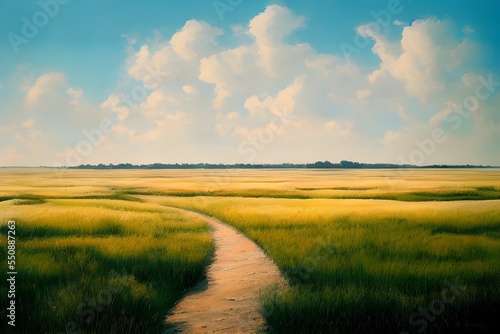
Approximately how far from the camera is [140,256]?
11.2m

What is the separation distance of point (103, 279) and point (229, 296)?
2870 millimetres

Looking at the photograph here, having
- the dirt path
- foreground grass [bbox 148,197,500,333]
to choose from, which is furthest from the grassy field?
the dirt path

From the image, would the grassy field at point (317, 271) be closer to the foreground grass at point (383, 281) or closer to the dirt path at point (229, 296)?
the foreground grass at point (383, 281)

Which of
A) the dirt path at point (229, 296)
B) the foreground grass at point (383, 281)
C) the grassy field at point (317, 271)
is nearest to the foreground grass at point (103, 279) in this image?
the grassy field at point (317, 271)

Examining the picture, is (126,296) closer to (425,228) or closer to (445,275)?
(445,275)

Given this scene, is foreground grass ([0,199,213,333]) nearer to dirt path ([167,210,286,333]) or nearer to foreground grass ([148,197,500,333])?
dirt path ([167,210,286,333])

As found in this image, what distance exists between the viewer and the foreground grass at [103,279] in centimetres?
610

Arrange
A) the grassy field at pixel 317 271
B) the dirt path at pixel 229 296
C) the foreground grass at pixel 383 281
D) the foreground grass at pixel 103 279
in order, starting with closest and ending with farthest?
the foreground grass at pixel 103 279 → the foreground grass at pixel 383 281 → the grassy field at pixel 317 271 → the dirt path at pixel 229 296

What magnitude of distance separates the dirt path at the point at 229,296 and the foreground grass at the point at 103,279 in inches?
15.5

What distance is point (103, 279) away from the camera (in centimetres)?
823

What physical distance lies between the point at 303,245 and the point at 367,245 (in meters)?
2.45

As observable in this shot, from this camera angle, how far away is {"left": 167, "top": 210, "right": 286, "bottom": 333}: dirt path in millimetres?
6582

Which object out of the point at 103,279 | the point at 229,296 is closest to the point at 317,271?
the point at 229,296

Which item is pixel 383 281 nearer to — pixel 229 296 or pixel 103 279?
pixel 229 296
